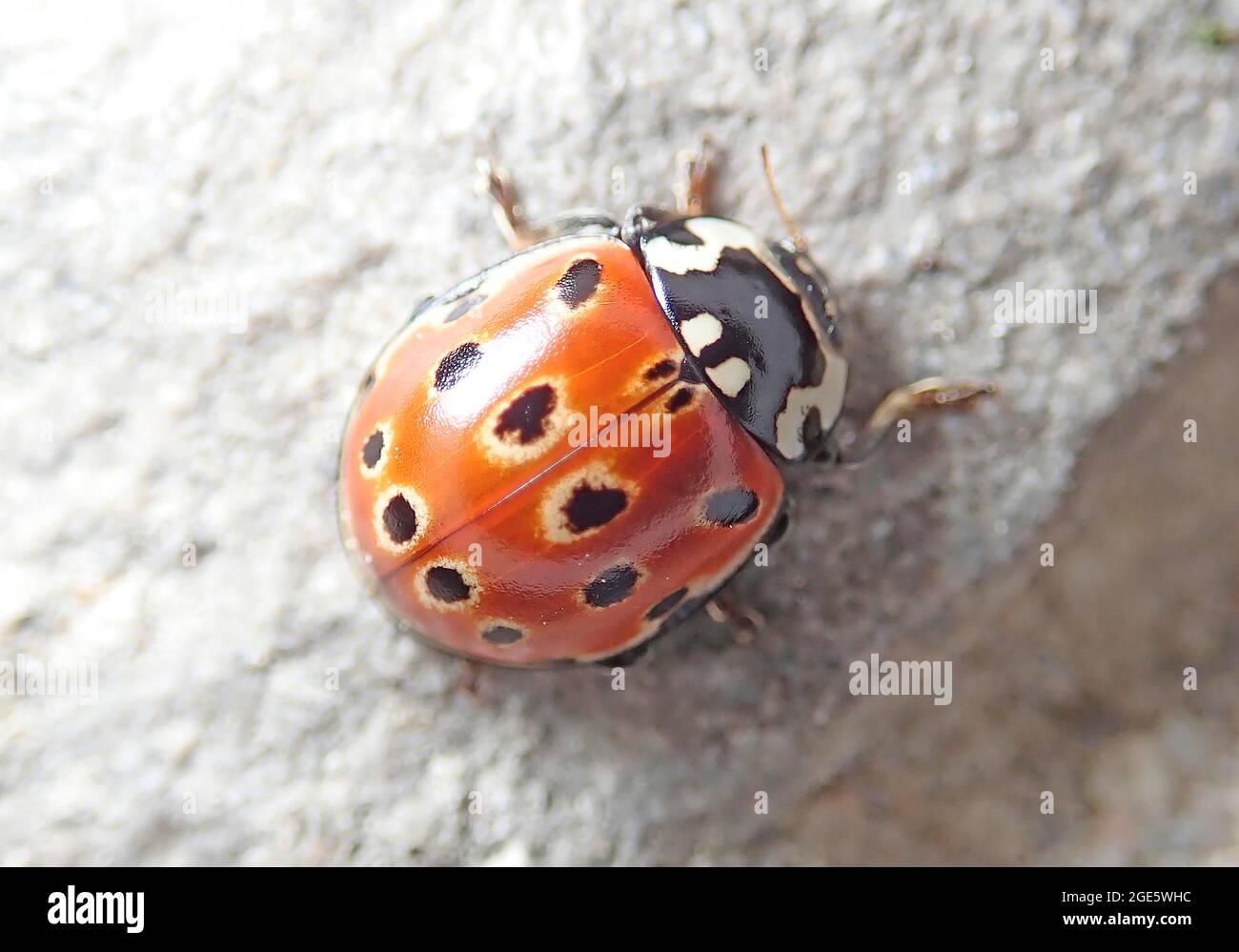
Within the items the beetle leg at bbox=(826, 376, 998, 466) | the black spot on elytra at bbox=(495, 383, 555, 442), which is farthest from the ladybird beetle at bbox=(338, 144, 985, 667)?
the beetle leg at bbox=(826, 376, 998, 466)

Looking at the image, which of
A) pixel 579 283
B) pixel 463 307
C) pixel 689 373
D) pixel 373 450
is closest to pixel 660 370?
pixel 689 373

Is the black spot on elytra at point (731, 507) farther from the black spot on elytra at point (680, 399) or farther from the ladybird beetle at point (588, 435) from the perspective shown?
the black spot on elytra at point (680, 399)

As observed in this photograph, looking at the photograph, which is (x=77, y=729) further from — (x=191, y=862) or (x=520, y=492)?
(x=520, y=492)

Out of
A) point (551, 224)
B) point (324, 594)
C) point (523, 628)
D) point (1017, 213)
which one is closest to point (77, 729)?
point (324, 594)

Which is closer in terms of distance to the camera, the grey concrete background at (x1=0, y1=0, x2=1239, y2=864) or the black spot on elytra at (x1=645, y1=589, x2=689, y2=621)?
the black spot on elytra at (x1=645, y1=589, x2=689, y2=621)

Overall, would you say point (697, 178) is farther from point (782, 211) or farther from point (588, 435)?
point (588, 435)

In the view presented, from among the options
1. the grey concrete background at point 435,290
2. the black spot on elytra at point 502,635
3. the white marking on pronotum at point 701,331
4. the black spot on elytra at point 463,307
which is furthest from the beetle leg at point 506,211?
the black spot on elytra at point 502,635

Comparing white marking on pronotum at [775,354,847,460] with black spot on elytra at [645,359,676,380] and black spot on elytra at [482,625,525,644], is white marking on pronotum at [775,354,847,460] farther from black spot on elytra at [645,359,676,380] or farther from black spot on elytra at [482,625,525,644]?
black spot on elytra at [482,625,525,644]

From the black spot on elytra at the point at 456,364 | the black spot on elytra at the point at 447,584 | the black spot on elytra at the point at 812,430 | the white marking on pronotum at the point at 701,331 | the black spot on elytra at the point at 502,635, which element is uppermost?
the white marking on pronotum at the point at 701,331
